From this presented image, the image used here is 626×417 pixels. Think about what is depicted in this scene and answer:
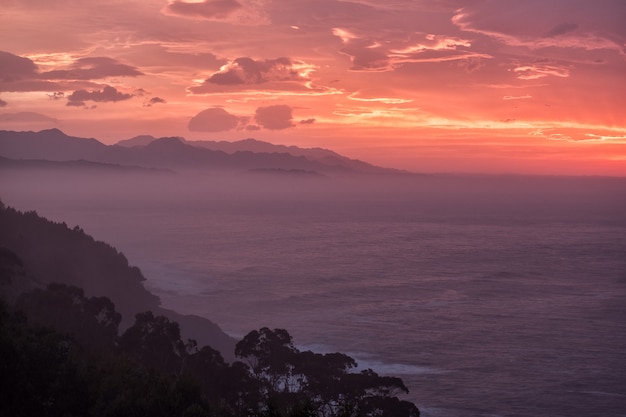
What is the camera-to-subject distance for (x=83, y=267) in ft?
175

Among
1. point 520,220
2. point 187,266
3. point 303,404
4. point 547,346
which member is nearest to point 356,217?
point 520,220

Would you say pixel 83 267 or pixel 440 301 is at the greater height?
pixel 83 267

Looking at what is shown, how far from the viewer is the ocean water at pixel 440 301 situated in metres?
42.4

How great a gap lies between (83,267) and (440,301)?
116 ft

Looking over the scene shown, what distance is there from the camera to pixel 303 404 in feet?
47.1

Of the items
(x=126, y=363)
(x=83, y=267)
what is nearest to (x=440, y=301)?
(x=83, y=267)

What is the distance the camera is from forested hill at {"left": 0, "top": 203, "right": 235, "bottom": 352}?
47719 millimetres

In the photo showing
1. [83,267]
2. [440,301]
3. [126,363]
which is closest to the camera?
[126,363]

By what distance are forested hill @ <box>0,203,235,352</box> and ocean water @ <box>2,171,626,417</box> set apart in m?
6.66

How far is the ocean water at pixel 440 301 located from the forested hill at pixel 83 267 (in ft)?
21.9

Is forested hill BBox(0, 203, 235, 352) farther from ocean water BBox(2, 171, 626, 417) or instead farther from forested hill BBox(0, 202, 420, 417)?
ocean water BBox(2, 171, 626, 417)

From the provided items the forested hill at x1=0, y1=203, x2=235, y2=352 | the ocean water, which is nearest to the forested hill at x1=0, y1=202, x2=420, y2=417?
the forested hill at x1=0, y1=203, x2=235, y2=352

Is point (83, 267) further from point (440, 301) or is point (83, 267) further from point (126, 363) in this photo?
point (440, 301)

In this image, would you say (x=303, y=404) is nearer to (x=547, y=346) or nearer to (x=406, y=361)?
(x=406, y=361)
